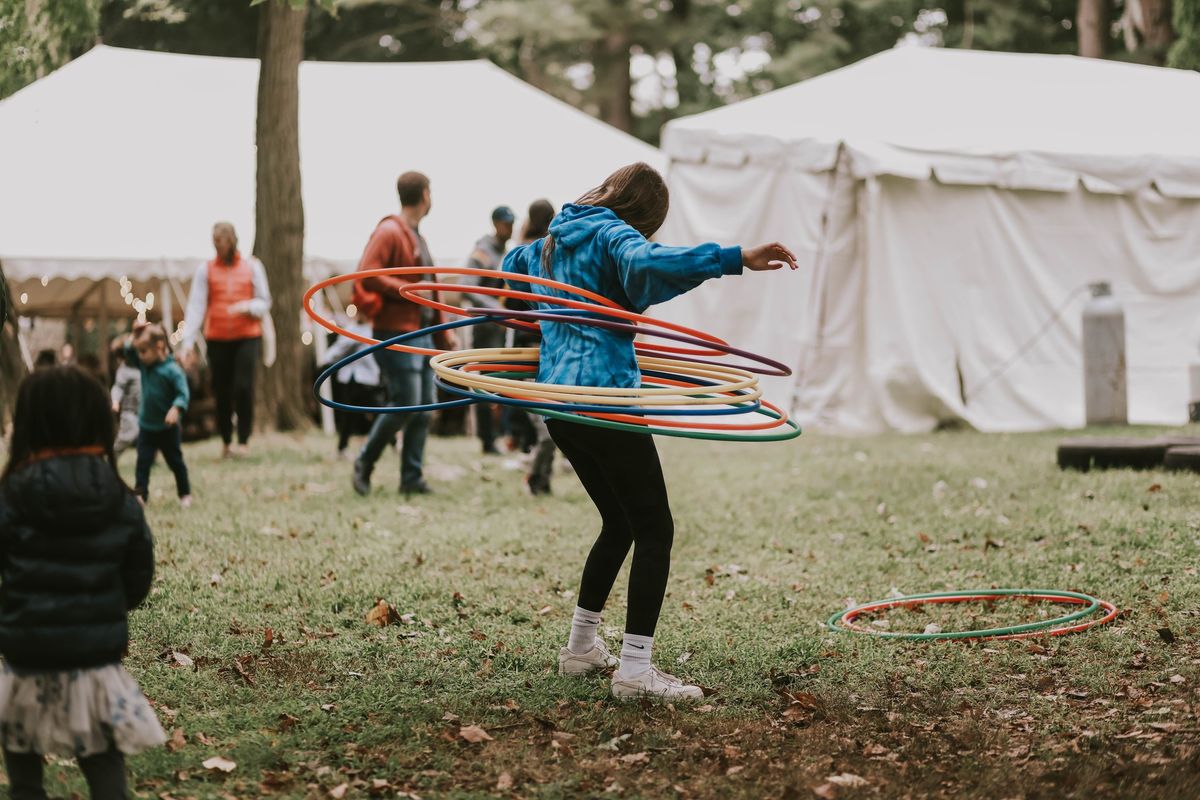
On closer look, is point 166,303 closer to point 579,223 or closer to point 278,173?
point 278,173

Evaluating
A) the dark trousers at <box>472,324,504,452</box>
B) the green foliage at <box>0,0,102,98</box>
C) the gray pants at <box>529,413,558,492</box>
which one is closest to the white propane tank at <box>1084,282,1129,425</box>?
the dark trousers at <box>472,324,504,452</box>

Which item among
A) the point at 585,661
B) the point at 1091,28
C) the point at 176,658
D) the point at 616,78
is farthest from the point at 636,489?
the point at 616,78

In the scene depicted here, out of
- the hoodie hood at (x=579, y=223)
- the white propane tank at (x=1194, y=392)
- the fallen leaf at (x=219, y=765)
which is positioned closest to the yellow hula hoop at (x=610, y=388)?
the hoodie hood at (x=579, y=223)

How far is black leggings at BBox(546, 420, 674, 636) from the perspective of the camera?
447cm

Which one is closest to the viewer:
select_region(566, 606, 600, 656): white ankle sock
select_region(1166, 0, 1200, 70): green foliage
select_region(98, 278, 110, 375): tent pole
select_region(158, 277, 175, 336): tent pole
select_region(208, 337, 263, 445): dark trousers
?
select_region(566, 606, 600, 656): white ankle sock

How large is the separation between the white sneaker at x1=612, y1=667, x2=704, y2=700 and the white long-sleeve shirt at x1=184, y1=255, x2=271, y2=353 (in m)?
7.27

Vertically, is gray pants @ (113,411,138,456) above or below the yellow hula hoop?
below

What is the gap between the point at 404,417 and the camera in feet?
32.8

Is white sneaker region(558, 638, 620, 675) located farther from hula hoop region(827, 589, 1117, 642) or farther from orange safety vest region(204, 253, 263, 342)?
orange safety vest region(204, 253, 263, 342)

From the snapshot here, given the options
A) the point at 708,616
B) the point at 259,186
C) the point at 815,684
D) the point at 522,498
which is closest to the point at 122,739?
the point at 815,684

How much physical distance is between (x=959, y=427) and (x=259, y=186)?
26.0 feet

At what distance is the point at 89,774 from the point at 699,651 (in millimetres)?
2637

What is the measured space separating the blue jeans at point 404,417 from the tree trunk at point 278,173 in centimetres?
519

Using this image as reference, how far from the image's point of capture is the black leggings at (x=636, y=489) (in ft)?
14.7
